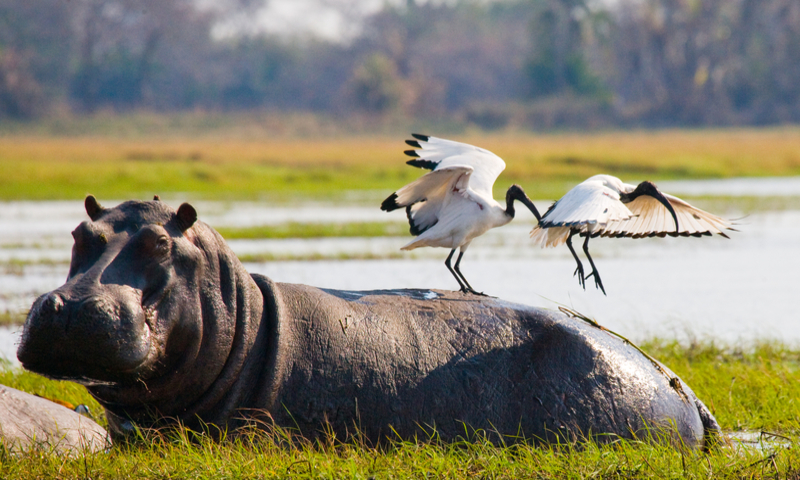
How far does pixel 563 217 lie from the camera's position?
3889mm

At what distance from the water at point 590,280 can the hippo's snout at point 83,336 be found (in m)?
3.53

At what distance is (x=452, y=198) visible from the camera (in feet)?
15.1

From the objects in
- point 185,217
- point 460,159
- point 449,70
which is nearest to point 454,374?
point 460,159

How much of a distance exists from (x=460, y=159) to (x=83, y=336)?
2.00 metres

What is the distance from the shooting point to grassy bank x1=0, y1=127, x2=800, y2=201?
27.9m

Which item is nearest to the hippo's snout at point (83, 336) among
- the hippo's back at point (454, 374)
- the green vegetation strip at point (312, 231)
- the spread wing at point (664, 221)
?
the hippo's back at point (454, 374)

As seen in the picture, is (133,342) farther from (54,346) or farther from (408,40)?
(408,40)

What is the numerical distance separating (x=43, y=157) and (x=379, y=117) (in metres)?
27.7

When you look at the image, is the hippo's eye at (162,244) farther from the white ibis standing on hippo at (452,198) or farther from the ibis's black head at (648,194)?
the ibis's black head at (648,194)

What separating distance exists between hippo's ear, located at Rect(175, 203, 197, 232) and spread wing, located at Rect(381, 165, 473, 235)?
3.50ft

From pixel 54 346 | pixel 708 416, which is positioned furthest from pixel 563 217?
pixel 54 346

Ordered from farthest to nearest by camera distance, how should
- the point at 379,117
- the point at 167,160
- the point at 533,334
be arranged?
1. the point at 379,117
2. the point at 167,160
3. the point at 533,334

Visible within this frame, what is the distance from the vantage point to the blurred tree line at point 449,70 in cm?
6044

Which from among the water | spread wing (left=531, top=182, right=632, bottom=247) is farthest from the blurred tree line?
spread wing (left=531, top=182, right=632, bottom=247)
